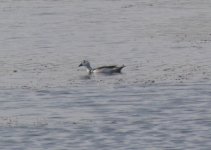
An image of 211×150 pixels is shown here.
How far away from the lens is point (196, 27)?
5775 centimetres

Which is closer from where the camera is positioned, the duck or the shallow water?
the shallow water

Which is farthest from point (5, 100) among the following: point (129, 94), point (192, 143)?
point (192, 143)

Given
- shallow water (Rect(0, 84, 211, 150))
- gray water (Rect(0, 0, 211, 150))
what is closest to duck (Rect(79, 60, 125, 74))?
gray water (Rect(0, 0, 211, 150))

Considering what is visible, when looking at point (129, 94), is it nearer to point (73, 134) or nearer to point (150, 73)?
point (150, 73)

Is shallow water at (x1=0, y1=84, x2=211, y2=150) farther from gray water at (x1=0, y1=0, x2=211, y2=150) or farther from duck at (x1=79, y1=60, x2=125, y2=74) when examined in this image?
duck at (x1=79, y1=60, x2=125, y2=74)

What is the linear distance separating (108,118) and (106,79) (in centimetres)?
935

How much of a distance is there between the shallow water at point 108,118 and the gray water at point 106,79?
3 cm

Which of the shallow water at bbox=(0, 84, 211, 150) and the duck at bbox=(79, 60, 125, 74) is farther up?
the duck at bbox=(79, 60, 125, 74)

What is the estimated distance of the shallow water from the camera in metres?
30.0

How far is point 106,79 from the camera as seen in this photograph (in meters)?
42.8

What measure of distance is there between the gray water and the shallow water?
3 cm

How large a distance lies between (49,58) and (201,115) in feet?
48.4

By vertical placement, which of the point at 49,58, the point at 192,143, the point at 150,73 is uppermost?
the point at 49,58

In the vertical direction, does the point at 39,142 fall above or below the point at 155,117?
below
